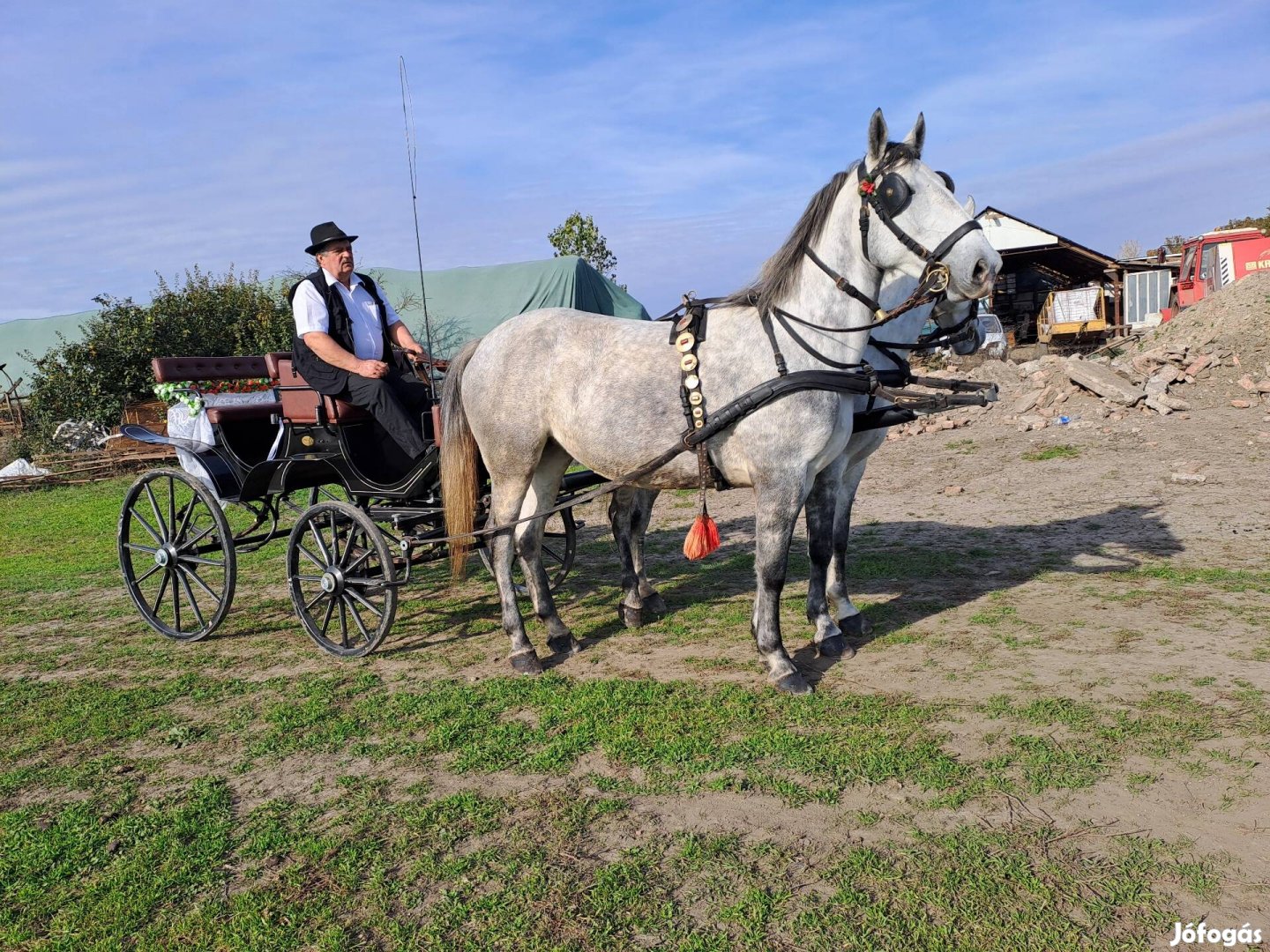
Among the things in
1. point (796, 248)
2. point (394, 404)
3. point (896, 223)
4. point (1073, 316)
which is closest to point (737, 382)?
point (796, 248)

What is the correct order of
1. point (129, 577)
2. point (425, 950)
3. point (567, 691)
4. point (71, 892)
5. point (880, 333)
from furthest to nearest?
point (129, 577) < point (880, 333) < point (567, 691) < point (71, 892) < point (425, 950)

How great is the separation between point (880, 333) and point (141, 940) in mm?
4920

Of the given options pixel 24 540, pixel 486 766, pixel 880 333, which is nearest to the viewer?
pixel 486 766

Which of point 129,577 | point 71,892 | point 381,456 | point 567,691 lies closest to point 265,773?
point 71,892

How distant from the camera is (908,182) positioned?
13.5ft

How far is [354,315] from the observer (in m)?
5.48

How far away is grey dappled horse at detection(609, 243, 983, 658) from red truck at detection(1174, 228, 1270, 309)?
19.5 meters

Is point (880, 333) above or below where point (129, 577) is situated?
above

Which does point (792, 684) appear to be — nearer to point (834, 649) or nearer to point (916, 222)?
point (834, 649)

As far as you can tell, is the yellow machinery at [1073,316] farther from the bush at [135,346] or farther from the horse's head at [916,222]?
the horse's head at [916,222]

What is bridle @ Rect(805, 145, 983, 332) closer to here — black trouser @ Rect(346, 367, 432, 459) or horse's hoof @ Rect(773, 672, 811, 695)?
horse's hoof @ Rect(773, 672, 811, 695)

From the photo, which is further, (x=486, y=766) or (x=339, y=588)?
(x=339, y=588)

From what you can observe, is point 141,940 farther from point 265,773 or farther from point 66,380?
point 66,380

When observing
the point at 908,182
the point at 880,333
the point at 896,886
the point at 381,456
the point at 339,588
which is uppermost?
the point at 908,182
